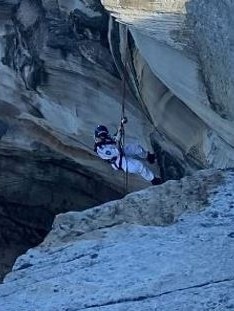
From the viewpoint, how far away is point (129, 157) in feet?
26.1

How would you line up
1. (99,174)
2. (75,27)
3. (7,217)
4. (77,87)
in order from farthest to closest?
1. (7,217)
2. (99,174)
3. (77,87)
4. (75,27)

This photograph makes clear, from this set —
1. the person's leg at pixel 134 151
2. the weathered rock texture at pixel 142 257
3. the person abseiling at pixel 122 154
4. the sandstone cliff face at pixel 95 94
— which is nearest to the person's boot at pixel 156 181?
the person abseiling at pixel 122 154

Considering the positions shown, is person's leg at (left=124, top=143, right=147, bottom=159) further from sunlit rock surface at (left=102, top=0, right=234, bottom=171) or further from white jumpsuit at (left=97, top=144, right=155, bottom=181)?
sunlit rock surface at (left=102, top=0, right=234, bottom=171)

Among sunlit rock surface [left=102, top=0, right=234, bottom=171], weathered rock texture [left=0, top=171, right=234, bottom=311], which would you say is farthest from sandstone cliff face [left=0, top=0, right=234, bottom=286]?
weathered rock texture [left=0, top=171, right=234, bottom=311]

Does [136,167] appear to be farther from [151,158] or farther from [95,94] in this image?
[95,94]

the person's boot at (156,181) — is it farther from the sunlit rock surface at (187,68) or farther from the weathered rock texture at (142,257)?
the weathered rock texture at (142,257)

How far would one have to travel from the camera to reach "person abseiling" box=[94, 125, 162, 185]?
25.2ft

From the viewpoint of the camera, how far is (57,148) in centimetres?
952

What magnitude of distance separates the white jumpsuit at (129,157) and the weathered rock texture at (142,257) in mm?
2973

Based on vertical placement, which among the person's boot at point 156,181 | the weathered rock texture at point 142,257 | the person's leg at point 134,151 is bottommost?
the person's boot at point 156,181

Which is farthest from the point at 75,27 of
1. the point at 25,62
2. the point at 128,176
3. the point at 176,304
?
the point at 176,304

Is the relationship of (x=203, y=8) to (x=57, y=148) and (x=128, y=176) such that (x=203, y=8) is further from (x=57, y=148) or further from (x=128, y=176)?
(x=57, y=148)

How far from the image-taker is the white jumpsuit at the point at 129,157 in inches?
303

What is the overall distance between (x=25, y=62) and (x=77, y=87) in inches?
24.2
